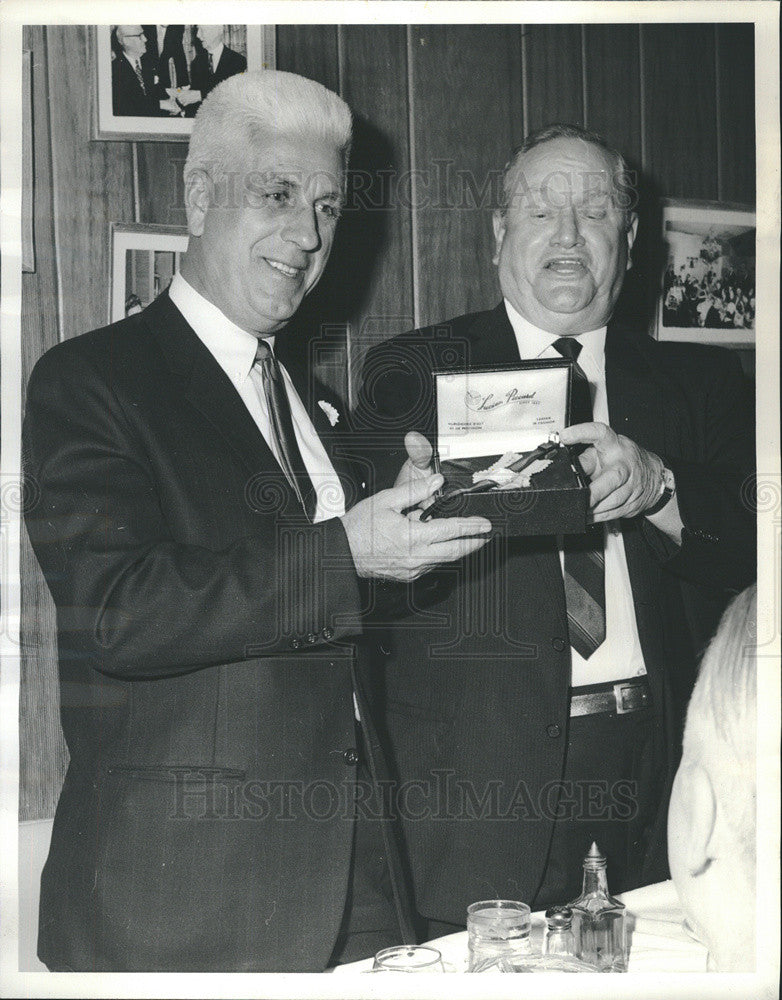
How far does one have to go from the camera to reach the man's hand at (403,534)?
137 cm

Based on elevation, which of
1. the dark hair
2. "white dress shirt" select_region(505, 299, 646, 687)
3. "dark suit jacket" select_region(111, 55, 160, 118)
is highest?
"dark suit jacket" select_region(111, 55, 160, 118)

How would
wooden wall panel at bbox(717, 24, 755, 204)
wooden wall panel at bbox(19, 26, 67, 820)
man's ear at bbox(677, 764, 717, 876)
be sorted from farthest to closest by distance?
wooden wall panel at bbox(717, 24, 755, 204) < wooden wall panel at bbox(19, 26, 67, 820) < man's ear at bbox(677, 764, 717, 876)

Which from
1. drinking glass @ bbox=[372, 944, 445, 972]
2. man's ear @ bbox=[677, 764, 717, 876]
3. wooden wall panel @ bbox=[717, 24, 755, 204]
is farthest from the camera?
wooden wall panel @ bbox=[717, 24, 755, 204]

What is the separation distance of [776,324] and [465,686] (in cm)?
74

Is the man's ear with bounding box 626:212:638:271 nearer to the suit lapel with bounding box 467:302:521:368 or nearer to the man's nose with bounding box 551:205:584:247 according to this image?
the man's nose with bounding box 551:205:584:247

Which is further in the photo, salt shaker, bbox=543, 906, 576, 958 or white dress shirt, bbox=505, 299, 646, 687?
white dress shirt, bbox=505, 299, 646, 687

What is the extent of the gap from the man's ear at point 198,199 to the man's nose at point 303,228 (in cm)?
12

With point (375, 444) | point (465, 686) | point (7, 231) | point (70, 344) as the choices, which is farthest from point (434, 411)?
point (7, 231)

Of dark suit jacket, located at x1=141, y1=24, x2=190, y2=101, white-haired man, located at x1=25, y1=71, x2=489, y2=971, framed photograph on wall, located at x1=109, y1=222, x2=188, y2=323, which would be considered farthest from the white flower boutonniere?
dark suit jacket, located at x1=141, y1=24, x2=190, y2=101

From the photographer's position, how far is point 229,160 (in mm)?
1486

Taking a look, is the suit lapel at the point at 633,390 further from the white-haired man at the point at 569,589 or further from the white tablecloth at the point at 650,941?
the white tablecloth at the point at 650,941

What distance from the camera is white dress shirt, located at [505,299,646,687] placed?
1531 mm

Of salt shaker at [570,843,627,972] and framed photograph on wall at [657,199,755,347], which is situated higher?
framed photograph on wall at [657,199,755,347]

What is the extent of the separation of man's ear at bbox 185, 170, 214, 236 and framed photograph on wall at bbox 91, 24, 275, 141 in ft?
0.22
